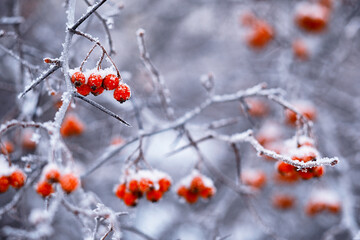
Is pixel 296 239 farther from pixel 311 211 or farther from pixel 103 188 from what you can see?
pixel 103 188

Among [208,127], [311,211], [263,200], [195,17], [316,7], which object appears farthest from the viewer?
[195,17]

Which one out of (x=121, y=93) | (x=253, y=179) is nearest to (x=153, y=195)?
(x=121, y=93)

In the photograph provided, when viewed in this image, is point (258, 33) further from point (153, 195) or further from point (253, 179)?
point (153, 195)

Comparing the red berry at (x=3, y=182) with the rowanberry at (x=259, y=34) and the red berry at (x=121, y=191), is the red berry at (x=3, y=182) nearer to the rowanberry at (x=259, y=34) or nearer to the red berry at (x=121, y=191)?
the red berry at (x=121, y=191)

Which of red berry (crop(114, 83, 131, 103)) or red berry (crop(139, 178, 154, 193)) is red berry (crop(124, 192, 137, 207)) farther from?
red berry (crop(114, 83, 131, 103))

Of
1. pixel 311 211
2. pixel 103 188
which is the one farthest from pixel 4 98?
pixel 311 211
